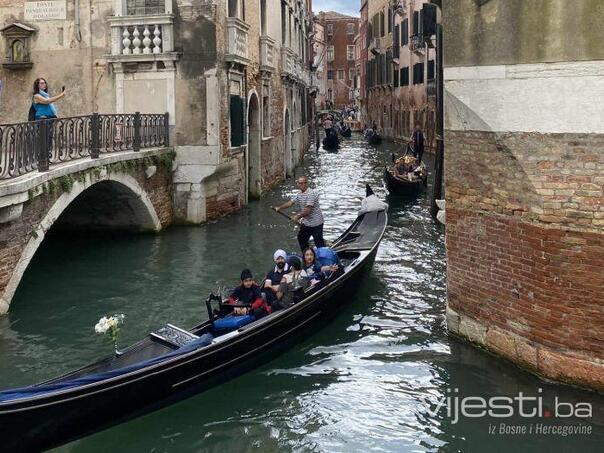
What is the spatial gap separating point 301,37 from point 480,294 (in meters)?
21.0

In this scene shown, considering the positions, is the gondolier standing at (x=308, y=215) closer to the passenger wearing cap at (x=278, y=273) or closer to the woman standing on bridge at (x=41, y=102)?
the passenger wearing cap at (x=278, y=273)

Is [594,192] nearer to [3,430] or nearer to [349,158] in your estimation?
[3,430]

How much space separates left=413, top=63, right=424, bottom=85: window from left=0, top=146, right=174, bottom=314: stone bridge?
2099 cm

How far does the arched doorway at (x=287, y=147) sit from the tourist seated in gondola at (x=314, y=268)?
13234mm

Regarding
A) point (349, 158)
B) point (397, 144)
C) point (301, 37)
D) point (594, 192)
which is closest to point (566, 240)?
point (594, 192)

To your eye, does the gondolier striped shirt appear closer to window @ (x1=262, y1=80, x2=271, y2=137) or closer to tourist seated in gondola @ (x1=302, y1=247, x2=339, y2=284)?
tourist seated in gondola @ (x1=302, y1=247, x2=339, y2=284)

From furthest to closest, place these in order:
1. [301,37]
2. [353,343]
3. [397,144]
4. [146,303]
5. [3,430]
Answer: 1. [397,144]
2. [301,37]
3. [146,303]
4. [353,343]
5. [3,430]

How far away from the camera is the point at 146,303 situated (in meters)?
8.52

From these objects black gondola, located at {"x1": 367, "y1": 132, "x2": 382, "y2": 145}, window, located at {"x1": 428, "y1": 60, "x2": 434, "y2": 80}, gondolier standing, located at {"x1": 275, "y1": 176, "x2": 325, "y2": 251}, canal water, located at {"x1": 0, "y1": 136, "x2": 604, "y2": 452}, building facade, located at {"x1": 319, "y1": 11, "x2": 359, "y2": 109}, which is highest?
building facade, located at {"x1": 319, "y1": 11, "x2": 359, "y2": 109}

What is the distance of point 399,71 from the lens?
36.7 metres

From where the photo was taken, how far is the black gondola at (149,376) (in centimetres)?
446

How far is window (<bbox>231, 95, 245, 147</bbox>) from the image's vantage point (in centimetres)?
1348

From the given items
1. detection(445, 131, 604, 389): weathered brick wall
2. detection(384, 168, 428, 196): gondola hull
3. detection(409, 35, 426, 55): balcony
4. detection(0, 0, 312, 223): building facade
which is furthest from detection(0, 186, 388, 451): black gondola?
detection(409, 35, 426, 55): balcony

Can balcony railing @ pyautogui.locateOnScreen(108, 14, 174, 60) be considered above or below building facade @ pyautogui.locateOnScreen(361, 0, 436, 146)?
below
